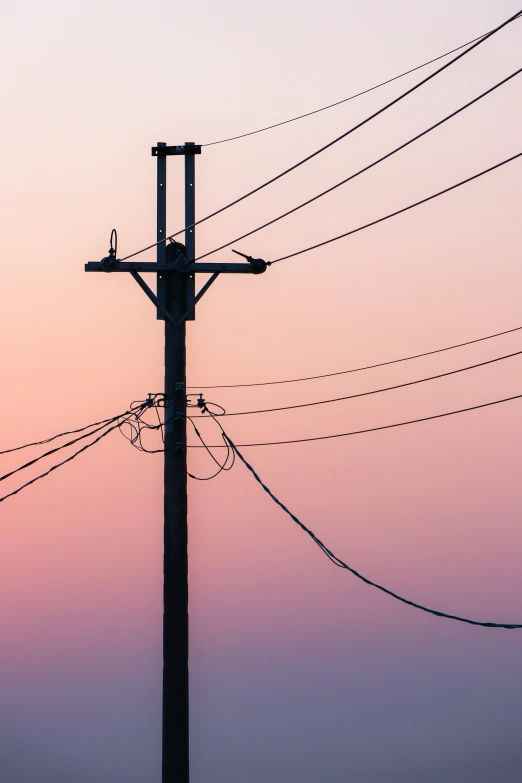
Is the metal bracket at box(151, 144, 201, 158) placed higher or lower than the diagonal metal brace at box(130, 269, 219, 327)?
higher

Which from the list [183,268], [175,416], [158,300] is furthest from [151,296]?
[175,416]

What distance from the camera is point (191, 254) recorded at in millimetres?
13070

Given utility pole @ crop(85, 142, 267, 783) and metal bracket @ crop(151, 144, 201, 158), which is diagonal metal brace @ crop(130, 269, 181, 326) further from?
metal bracket @ crop(151, 144, 201, 158)

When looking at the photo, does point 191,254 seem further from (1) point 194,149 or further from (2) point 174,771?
(2) point 174,771

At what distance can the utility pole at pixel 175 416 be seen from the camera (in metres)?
12.2

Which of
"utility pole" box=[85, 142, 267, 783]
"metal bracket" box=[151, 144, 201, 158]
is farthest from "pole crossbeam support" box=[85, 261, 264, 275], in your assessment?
"metal bracket" box=[151, 144, 201, 158]

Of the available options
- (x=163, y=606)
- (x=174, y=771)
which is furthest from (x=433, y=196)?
(x=174, y=771)

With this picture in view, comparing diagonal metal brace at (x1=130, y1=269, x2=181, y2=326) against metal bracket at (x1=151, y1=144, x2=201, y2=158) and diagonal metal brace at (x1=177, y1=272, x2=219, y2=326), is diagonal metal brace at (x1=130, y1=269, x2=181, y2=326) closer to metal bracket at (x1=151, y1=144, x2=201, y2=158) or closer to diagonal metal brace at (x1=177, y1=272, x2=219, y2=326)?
diagonal metal brace at (x1=177, y1=272, x2=219, y2=326)

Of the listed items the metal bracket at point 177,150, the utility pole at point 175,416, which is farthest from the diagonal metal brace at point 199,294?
the metal bracket at point 177,150

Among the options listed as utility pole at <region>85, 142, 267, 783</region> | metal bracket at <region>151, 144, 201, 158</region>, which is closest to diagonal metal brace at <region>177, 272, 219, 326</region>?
utility pole at <region>85, 142, 267, 783</region>

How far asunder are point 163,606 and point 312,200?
491 cm

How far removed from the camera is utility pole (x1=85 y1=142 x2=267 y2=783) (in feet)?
40.1

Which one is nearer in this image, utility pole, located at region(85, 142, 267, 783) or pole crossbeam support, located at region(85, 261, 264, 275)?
utility pole, located at region(85, 142, 267, 783)

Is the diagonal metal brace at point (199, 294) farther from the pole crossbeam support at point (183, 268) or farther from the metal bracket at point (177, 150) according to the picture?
the metal bracket at point (177, 150)
